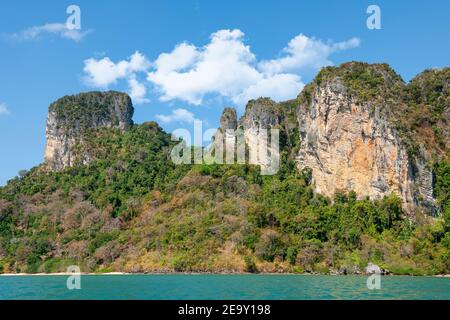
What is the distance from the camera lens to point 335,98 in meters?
85.1

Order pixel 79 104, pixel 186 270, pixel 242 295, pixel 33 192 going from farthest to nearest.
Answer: pixel 79 104 → pixel 33 192 → pixel 186 270 → pixel 242 295

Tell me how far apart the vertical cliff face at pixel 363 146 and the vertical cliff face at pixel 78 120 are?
147ft

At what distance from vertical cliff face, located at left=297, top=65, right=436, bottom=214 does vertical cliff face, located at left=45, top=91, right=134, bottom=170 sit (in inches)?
1759

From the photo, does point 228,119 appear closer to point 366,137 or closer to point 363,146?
point 363,146

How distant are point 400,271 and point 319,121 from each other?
31587mm

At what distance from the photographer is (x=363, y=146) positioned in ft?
266

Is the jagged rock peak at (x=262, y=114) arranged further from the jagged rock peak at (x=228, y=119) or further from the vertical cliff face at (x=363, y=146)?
the vertical cliff face at (x=363, y=146)

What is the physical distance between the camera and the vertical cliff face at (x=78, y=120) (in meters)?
112

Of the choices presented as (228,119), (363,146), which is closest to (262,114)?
(228,119)

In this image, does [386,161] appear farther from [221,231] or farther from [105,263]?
[105,263]

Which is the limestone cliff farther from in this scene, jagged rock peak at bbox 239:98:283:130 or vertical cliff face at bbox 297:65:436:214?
jagged rock peak at bbox 239:98:283:130

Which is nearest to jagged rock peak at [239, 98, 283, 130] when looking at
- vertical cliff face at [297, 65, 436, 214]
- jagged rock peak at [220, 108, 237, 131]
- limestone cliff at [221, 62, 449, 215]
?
jagged rock peak at [220, 108, 237, 131]

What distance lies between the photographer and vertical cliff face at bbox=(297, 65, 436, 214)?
252 feet

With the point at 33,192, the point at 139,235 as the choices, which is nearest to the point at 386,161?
the point at 139,235
